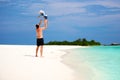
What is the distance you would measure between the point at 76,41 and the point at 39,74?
4326cm

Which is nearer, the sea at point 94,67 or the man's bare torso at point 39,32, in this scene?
the sea at point 94,67

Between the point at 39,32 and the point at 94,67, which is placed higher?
the point at 39,32

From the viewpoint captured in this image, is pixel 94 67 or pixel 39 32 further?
pixel 39 32

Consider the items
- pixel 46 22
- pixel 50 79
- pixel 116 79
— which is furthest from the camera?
pixel 46 22

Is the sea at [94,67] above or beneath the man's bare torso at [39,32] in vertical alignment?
beneath

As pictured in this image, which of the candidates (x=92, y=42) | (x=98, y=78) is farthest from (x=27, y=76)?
(x=92, y=42)

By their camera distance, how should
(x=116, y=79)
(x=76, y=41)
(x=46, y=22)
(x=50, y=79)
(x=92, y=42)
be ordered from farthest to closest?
(x=92, y=42)
(x=76, y=41)
(x=46, y=22)
(x=116, y=79)
(x=50, y=79)

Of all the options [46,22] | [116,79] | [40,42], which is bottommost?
[116,79]

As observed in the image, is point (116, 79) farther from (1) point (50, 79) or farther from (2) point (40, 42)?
(2) point (40, 42)

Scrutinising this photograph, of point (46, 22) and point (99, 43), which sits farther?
point (99, 43)

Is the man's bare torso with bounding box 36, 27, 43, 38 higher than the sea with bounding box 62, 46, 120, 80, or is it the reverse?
the man's bare torso with bounding box 36, 27, 43, 38

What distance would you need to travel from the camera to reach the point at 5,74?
621 centimetres

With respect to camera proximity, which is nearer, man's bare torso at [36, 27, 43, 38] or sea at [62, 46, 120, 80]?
sea at [62, 46, 120, 80]

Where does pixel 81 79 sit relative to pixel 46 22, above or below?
below
